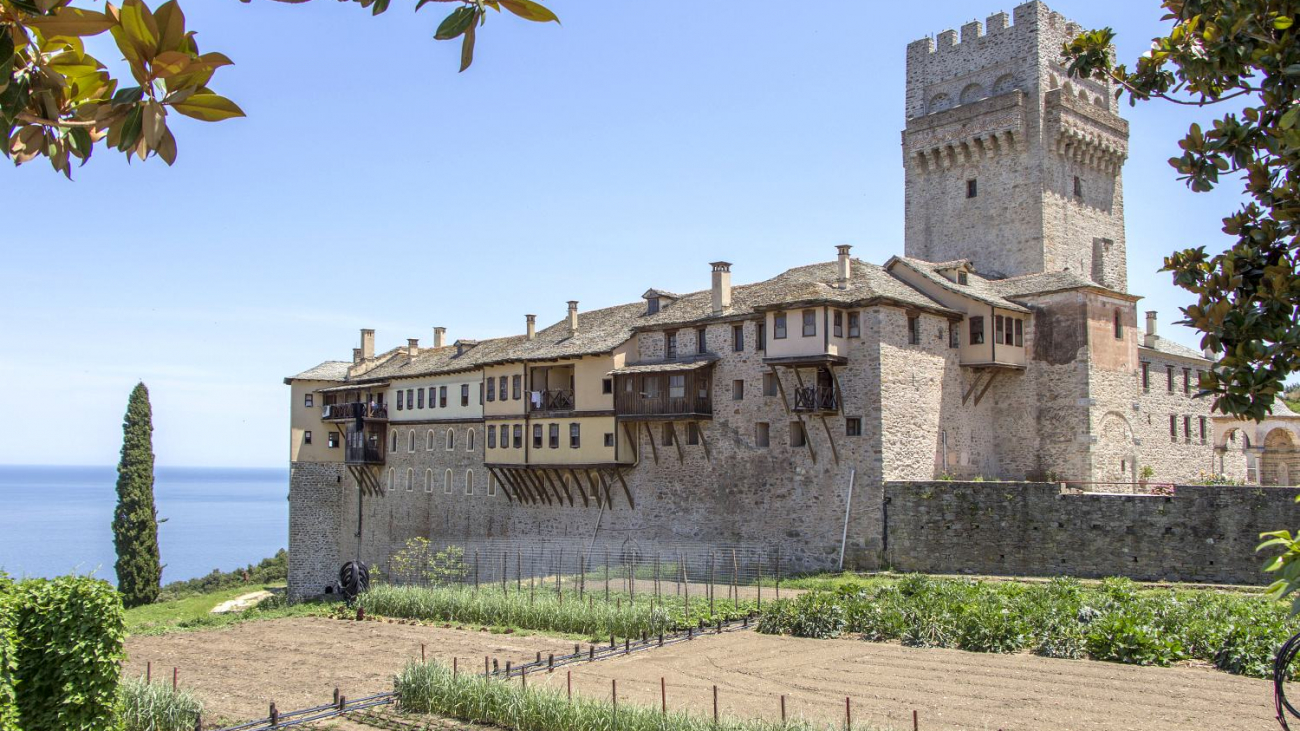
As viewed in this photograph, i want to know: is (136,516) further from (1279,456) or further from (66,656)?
(1279,456)

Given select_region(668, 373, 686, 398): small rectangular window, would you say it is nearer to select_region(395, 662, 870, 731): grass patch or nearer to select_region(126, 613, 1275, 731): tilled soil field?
select_region(126, 613, 1275, 731): tilled soil field

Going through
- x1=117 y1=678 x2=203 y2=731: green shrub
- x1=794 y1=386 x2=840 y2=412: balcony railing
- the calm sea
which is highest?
x1=794 y1=386 x2=840 y2=412: balcony railing

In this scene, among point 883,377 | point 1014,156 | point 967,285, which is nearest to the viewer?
point 883,377

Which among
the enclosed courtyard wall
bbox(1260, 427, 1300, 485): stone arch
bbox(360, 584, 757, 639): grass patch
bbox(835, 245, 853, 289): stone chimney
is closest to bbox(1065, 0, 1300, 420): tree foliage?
bbox(360, 584, 757, 639): grass patch

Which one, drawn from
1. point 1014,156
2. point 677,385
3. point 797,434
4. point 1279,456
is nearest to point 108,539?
point 677,385

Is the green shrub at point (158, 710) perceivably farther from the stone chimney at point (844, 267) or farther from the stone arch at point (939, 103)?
the stone arch at point (939, 103)

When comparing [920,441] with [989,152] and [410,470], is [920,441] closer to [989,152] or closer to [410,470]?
[989,152]

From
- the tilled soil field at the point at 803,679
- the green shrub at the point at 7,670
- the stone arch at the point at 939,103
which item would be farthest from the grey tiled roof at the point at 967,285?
the green shrub at the point at 7,670

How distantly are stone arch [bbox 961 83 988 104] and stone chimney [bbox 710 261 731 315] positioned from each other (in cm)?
1324

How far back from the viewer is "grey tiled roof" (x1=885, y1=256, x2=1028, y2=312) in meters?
33.8

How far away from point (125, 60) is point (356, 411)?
48949mm

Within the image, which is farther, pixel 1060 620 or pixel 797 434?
pixel 797 434

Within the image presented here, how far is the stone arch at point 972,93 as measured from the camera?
4059cm

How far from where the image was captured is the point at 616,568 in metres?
34.8
